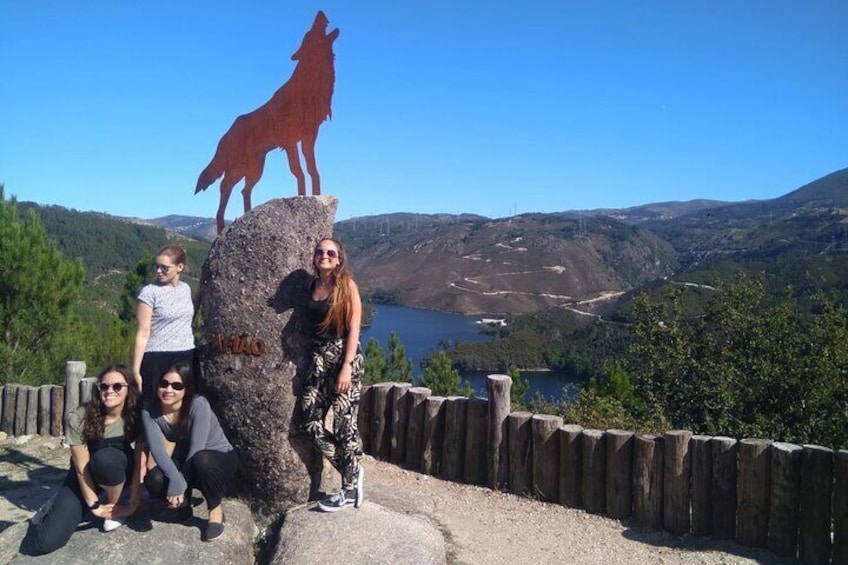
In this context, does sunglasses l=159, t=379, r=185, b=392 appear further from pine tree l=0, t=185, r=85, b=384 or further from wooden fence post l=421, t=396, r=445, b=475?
pine tree l=0, t=185, r=85, b=384

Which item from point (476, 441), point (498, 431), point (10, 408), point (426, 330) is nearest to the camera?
point (498, 431)

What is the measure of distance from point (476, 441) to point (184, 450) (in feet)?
10.1

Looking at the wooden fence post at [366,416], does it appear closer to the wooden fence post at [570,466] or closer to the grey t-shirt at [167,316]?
the wooden fence post at [570,466]

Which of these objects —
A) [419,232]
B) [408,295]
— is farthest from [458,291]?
[419,232]

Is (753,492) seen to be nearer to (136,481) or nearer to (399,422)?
(399,422)

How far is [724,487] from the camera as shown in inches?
214

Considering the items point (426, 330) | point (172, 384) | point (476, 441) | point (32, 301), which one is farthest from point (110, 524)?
point (426, 330)

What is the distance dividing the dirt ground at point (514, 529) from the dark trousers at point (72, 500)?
5.15 ft

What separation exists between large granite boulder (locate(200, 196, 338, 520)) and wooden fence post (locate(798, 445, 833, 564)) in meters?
3.80

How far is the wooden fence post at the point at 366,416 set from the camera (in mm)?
7406

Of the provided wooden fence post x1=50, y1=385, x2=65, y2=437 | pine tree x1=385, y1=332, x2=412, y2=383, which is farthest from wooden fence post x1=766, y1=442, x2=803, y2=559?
wooden fence post x1=50, y1=385, x2=65, y2=437

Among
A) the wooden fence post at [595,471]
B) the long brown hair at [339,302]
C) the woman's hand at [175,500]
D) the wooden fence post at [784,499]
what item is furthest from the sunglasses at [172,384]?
the wooden fence post at [784,499]

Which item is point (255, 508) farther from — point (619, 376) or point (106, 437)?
point (619, 376)

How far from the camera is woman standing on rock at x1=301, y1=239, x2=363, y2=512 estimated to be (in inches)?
188
